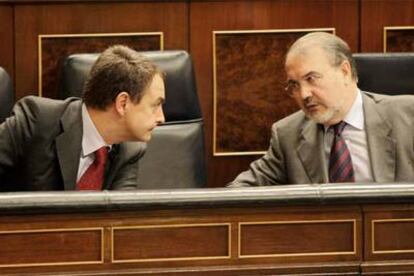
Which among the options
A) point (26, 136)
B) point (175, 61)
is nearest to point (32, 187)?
point (26, 136)

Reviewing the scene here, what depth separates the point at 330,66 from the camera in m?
1.95

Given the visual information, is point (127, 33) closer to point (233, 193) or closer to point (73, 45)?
point (73, 45)

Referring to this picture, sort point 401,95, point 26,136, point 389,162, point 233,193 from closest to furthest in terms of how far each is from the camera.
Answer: point 233,193 < point 26,136 < point 389,162 < point 401,95

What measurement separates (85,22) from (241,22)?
364mm

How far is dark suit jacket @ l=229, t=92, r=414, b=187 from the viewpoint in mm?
1912

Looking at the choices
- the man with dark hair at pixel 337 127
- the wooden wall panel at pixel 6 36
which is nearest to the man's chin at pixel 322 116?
the man with dark hair at pixel 337 127

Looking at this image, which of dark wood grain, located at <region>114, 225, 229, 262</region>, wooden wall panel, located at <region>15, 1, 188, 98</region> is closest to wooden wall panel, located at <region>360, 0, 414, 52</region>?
wooden wall panel, located at <region>15, 1, 188, 98</region>

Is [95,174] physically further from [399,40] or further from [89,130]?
[399,40]

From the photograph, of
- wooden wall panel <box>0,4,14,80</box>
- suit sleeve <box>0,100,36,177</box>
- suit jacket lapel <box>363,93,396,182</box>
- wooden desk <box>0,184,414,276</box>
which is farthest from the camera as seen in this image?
wooden wall panel <box>0,4,14,80</box>

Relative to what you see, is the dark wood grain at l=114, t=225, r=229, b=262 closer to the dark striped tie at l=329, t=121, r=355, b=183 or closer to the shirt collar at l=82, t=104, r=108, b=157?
the shirt collar at l=82, t=104, r=108, b=157

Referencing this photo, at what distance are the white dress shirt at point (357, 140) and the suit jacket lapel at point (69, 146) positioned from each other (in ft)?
1.59

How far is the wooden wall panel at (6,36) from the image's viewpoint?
229 centimetres

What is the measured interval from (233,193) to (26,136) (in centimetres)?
54

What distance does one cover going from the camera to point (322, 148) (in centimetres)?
194
